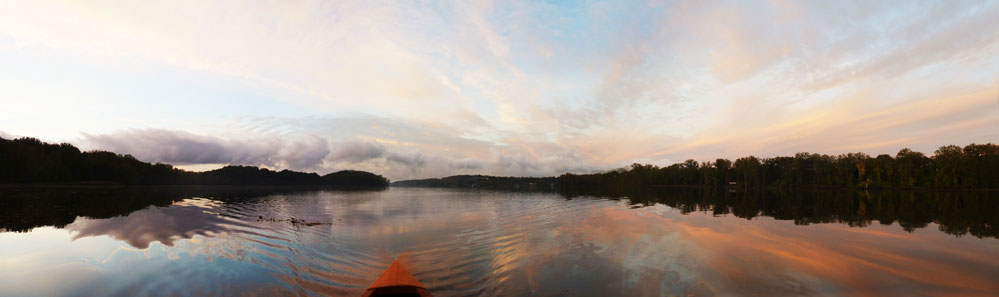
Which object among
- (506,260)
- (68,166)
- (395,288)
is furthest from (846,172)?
(68,166)

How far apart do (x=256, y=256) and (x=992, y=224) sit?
43356mm

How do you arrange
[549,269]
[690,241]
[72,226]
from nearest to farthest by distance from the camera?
[549,269], [690,241], [72,226]

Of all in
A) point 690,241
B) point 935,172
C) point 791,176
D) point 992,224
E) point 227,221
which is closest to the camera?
point 690,241

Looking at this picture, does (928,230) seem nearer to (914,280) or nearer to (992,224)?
(992,224)

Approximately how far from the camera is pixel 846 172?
112125 mm

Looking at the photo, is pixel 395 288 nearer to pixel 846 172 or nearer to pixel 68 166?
pixel 68 166

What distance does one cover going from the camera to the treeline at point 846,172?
87.5 metres

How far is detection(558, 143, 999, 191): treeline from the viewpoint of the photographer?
8750 centimetres

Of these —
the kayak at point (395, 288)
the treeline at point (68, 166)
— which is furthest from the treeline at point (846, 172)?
the treeline at point (68, 166)

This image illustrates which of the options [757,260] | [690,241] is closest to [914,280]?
[757,260]

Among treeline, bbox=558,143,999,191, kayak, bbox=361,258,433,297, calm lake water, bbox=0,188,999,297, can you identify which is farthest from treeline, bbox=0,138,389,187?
treeline, bbox=558,143,999,191

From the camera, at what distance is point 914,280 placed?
413 inches

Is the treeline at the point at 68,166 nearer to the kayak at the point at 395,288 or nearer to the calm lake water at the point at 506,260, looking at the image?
the calm lake water at the point at 506,260

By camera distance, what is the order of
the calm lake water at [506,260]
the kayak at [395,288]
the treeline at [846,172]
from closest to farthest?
the kayak at [395,288], the calm lake water at [506,260], the treeline at [846,172]
